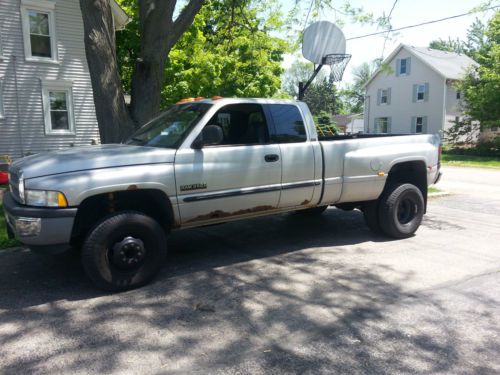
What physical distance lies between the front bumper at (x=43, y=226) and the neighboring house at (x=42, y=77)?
1325 centimetres

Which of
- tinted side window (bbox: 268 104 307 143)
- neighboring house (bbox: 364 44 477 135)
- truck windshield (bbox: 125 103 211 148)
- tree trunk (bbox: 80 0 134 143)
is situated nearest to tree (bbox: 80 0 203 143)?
tree trunk (bbox: 80 0 134 143)

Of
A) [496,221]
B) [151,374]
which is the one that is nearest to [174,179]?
[151,374]

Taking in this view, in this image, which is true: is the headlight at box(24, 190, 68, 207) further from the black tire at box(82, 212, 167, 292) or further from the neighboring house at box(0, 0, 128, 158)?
the neighboring house at box(0, 0, 128, 158)

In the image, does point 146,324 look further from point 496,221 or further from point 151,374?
point 496,221

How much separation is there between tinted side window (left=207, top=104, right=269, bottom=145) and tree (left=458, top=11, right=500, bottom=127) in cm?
2310

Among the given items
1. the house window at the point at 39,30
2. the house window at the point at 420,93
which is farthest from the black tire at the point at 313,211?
the house window at the point at 420,93

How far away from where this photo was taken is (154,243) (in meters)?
4.55

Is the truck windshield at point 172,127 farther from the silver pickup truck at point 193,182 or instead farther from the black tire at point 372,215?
the black tire at point 372,215

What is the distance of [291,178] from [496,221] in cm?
440

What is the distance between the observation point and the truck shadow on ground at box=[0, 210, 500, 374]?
3.16m

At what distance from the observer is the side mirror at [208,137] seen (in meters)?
4.79

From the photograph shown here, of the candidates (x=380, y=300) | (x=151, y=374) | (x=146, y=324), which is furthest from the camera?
(x=380, y=300)

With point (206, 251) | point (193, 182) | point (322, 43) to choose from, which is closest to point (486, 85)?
point (322, 43)

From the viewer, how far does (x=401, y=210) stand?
21.4 ft
